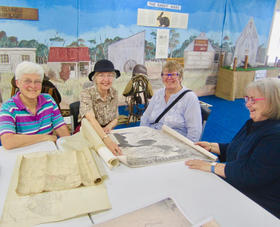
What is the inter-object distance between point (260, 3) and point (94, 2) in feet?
15.9

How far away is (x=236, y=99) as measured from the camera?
250 inches

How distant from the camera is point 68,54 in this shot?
4.03m

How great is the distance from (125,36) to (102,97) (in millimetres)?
2737

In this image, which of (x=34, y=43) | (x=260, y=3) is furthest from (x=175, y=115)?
(x=260, y=3)

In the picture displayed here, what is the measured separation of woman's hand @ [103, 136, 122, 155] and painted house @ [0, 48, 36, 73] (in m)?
2.93

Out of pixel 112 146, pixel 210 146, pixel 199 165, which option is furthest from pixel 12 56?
pixel 199 165

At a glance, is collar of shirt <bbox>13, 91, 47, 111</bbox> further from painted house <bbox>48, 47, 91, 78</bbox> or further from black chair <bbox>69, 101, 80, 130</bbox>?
painted house <bbox>48, 47, 91, 78</bbox>

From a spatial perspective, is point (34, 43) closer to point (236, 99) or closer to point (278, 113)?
point (278, 113)

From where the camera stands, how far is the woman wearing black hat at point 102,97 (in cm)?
212

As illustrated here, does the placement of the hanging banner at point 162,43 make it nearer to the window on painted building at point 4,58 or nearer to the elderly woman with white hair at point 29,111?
the window on painted building at point 4,58

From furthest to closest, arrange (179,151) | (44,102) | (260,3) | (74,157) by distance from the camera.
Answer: (260,3)
(44,102)
(179,151)
(74,157)

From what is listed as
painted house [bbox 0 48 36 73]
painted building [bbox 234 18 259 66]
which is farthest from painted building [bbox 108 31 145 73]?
painted building [bbox 234 18 259 66]

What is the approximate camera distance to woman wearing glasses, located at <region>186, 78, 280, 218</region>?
115 centimetres

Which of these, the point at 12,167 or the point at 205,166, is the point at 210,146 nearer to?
the point at 205,166
